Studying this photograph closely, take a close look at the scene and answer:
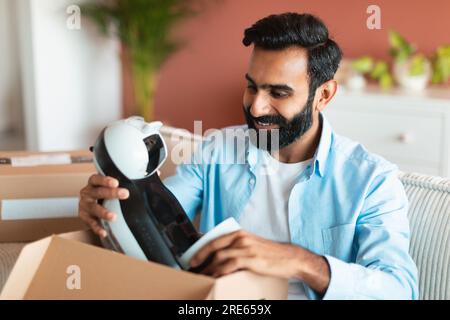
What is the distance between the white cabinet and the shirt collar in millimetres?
1296

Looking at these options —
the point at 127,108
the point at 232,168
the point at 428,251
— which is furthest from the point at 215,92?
the point at 428,251

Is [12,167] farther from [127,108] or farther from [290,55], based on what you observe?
[127,108]

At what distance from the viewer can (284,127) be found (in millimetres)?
1466

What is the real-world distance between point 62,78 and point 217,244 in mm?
2940

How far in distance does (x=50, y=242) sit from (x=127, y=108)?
317 centimetres

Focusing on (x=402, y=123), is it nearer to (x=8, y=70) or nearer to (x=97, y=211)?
(x=97, y=211)

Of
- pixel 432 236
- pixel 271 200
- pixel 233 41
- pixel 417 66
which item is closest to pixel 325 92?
pixel 271 200

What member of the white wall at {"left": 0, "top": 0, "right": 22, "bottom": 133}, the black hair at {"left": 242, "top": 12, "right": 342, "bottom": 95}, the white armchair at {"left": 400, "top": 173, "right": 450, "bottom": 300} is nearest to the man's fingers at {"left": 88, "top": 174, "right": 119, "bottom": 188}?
the black hair at {"left": 242, "top": 12, "right": 342, "bottom": 95}

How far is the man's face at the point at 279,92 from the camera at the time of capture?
144 centimetres

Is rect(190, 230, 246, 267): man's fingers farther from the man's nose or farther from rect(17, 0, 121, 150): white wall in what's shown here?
rect(17, 0, 121, 150): white wall

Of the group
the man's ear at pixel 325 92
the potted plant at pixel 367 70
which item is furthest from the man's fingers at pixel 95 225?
the potted plant at pixel 367 70

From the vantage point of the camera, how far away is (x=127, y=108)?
13.8 ft

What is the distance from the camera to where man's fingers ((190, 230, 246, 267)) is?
3.36 ft

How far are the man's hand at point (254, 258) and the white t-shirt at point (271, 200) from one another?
0.34 metres
